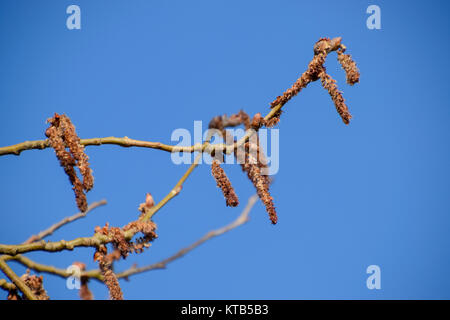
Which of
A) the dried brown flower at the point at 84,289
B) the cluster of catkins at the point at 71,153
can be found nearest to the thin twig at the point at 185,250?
the dried brown flower at the point at 84,289

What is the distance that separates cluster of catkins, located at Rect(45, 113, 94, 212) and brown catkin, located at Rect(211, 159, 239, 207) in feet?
1.93

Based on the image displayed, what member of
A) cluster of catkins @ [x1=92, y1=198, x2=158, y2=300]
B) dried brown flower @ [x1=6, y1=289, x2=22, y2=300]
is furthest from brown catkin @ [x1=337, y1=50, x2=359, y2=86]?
dried brown flower @ [x1=6, y1=289, x2=22, y2=300]

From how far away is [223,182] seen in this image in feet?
6.41

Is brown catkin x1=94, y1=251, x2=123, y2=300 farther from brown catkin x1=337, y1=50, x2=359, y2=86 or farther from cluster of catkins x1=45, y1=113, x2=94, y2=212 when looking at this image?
brown catkin x1=337, y1=50, x2=359, y2=86

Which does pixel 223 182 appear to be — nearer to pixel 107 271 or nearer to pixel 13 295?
pixel 107 271

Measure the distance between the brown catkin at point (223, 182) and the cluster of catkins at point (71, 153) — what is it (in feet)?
1.93

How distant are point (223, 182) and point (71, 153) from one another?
75cm

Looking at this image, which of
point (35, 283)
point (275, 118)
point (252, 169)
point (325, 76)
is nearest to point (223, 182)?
point (252, 169)

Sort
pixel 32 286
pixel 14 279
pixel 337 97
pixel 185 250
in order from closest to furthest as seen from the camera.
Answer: pixel 337 97 → pixel 14 279 → pixel 32 286 → pixel 185 250
